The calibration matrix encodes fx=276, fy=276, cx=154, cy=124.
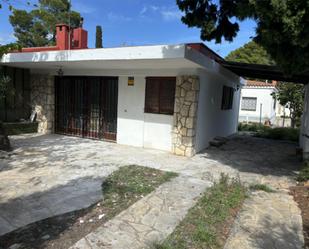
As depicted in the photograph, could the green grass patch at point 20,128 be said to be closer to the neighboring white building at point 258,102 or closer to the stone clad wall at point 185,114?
the stone clad wall at point 185,114

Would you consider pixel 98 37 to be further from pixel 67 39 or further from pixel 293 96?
pixel 293 96

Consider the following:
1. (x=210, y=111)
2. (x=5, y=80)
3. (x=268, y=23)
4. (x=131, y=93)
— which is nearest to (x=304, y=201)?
(x=268, y=23)

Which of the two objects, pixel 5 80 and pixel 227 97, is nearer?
pixel 5 80

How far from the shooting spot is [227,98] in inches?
488

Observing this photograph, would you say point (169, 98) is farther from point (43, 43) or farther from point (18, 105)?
point (43, 43)

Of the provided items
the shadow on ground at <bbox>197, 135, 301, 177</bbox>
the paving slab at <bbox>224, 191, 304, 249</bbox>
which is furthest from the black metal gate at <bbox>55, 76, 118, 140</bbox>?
the paving slab at <bbox>224, 191, 304, 249</bbox>

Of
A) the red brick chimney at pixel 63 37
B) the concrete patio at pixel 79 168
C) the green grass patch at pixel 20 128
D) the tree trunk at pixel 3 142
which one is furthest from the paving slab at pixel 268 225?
the red brick chimney at pixel 63 37

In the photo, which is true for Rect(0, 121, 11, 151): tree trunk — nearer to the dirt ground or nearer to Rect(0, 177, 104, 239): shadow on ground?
Rect(0, 177, 104, 239): shadow on ground

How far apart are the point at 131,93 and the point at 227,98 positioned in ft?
16.8

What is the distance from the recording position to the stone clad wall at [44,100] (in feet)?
35.4

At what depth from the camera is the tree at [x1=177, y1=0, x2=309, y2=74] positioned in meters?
4.34

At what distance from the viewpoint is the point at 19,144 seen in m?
8.59

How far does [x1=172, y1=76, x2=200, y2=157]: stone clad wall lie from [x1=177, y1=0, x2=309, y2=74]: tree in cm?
189


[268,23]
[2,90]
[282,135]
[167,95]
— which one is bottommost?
[282,135]
